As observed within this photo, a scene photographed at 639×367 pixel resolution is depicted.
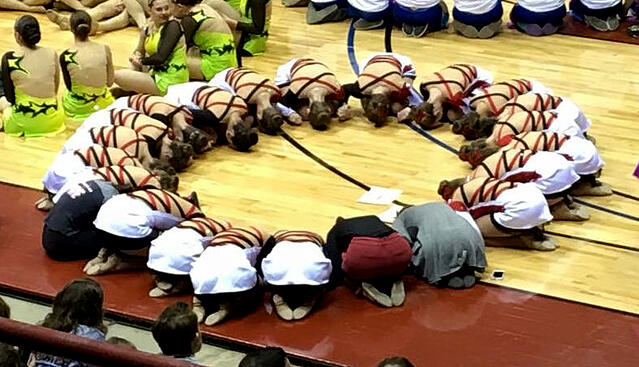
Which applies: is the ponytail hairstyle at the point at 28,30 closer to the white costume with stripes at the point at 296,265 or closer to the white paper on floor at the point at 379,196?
the white paper on floor at the point at 379,196

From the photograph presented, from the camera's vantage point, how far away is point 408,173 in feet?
20.9

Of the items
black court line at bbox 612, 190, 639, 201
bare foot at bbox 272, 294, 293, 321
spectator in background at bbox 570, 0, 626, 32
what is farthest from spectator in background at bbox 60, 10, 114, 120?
spectator in background at bbox 570, 0, 626, 32

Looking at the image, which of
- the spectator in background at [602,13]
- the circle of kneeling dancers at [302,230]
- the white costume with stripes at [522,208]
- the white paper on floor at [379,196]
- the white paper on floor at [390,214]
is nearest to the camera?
the circle of kneeling dancers at [302,230]

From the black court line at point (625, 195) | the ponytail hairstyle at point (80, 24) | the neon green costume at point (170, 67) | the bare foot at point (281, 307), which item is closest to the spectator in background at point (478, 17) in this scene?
the neon green costume at point (170, 67)

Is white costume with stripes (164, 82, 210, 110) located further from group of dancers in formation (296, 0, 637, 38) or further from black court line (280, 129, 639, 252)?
group of dancers in formation (296, 0, 637, 38)

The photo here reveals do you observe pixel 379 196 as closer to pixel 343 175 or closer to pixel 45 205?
pixel 343 175

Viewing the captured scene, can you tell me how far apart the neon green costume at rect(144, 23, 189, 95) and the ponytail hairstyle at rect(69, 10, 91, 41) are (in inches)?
18.8

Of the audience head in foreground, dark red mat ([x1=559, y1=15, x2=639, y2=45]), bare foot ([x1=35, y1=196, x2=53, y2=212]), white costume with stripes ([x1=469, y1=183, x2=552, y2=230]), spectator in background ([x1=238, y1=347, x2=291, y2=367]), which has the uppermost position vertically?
spectator in background ([x1=238, y1=347, x2=291, y2=367])

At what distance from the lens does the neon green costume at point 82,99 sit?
7.00 meters

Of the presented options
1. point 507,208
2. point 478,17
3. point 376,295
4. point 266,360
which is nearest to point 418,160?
point 507,208

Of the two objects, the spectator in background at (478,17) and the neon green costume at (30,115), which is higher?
the spectator in background at (478,17)

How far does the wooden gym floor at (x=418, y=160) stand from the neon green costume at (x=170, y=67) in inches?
30.9

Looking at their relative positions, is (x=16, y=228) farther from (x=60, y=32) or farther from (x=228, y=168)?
(x=60, y=32)

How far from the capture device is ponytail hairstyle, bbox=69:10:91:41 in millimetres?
6812
